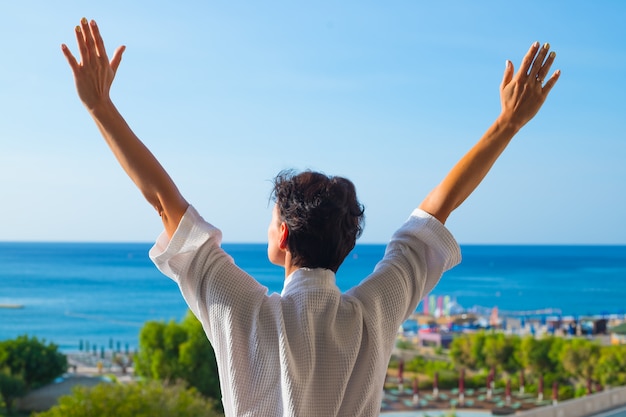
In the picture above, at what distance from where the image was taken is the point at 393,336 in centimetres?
79

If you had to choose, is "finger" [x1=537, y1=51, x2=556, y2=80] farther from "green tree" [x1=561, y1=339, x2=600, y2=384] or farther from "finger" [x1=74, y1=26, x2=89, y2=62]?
"green tree" [x1=561, y1=339, x2=600, y2=384]

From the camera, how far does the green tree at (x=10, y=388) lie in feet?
39.0

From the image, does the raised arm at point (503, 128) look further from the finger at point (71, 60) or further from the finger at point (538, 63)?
the finger at point (71, 60)

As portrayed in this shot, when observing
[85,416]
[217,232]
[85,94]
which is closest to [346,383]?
[217,232]

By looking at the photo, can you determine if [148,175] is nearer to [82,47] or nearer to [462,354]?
[82,47]

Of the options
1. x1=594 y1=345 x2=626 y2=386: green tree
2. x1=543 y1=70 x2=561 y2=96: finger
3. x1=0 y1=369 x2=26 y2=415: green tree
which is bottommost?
x1=543 y1=70 x2=561 y2=96: finger

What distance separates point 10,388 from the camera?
11.9 m

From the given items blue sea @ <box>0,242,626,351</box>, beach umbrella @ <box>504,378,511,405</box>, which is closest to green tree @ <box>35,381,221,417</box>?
beach umbrella @ <box>504,378,511,405</box>

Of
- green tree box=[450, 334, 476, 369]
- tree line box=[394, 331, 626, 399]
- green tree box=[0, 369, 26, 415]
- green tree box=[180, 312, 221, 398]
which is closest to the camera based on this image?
green tree box=[180, 312, 221, 398]

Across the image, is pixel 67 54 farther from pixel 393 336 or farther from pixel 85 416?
pixel 85 416

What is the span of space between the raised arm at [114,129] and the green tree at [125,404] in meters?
6.46

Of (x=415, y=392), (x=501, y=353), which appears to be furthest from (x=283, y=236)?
(x=501, y=353)

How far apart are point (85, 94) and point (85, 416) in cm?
658

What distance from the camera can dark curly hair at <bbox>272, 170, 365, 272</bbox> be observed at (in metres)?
0.75
